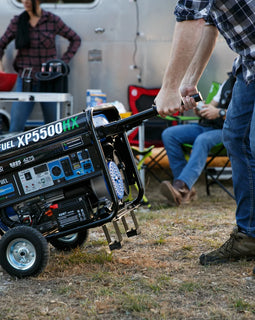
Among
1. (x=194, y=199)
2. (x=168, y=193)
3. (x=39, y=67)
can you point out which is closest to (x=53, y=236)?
(x=168, y=193)

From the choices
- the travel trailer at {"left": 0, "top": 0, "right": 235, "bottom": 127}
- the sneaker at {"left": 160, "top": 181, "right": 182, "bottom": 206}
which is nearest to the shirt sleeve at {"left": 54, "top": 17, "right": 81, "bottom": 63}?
the travel trailer at {"left": 0, "top": 0, "right": 235, "bottom": 127}

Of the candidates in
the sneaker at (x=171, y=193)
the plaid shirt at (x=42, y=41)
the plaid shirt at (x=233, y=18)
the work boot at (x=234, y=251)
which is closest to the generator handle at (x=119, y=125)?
the plaid shirt at (x=233, y=18)

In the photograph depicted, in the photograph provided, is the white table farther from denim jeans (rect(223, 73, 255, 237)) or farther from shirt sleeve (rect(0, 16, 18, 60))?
denim jeans (rect(223, 73, 255, 237))

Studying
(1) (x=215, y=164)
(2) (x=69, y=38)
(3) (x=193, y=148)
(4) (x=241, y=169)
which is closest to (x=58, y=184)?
(4) (x=241, y=169)

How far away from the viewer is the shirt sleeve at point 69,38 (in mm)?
5711

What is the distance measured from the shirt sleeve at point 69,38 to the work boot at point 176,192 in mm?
2107

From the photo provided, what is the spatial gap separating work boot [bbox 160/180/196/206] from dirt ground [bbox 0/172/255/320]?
0.91 m

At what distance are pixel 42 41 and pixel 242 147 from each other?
3.69 m

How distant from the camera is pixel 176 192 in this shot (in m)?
4.65

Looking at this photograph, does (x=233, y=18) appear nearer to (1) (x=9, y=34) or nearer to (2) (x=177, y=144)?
(2) (x=177, y=144)

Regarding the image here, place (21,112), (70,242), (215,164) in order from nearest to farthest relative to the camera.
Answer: (70,242), (215,164), (21,112)

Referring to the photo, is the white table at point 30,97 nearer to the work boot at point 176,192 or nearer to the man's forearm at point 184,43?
the work boot at point 176,192

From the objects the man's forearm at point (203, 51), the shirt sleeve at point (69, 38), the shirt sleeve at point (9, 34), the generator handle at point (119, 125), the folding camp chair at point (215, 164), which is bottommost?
the folding camp chair at point (215, 164)

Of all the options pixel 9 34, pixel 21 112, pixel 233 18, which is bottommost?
pixel 21 112
